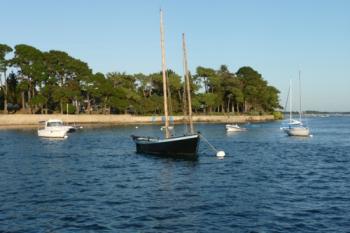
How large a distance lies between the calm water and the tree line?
290 ft

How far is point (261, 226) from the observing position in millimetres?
19250

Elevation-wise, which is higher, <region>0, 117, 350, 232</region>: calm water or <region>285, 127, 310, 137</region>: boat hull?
<region>285, 127, 310, 137</region>: boat hull

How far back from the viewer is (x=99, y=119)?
139 metres

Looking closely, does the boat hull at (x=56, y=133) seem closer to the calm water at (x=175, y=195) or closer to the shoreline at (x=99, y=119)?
the calm water at (x=175, y=195)

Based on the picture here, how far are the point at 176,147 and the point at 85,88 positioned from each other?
3864 inches

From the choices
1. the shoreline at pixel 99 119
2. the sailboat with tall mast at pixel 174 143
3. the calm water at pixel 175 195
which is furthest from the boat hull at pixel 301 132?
the sailboat with tall mast at pixel 174 143

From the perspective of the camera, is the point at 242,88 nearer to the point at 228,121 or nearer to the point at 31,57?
the point at 228,121

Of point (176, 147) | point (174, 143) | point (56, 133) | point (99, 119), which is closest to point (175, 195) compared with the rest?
point (174, 143)

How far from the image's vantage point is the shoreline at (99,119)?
12206 cm

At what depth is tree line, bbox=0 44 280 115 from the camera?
128 meters

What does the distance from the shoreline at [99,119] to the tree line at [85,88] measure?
4.09 metres

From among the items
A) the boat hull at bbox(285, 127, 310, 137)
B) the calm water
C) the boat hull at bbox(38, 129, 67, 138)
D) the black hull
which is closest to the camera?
the calm water

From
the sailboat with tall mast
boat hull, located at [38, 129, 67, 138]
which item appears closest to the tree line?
boat hull, located at [38, 129, 67, 138]

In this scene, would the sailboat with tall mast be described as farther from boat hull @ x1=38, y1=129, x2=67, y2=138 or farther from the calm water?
boat hull @ x1=38, y1=129, x2=67, y2=138
